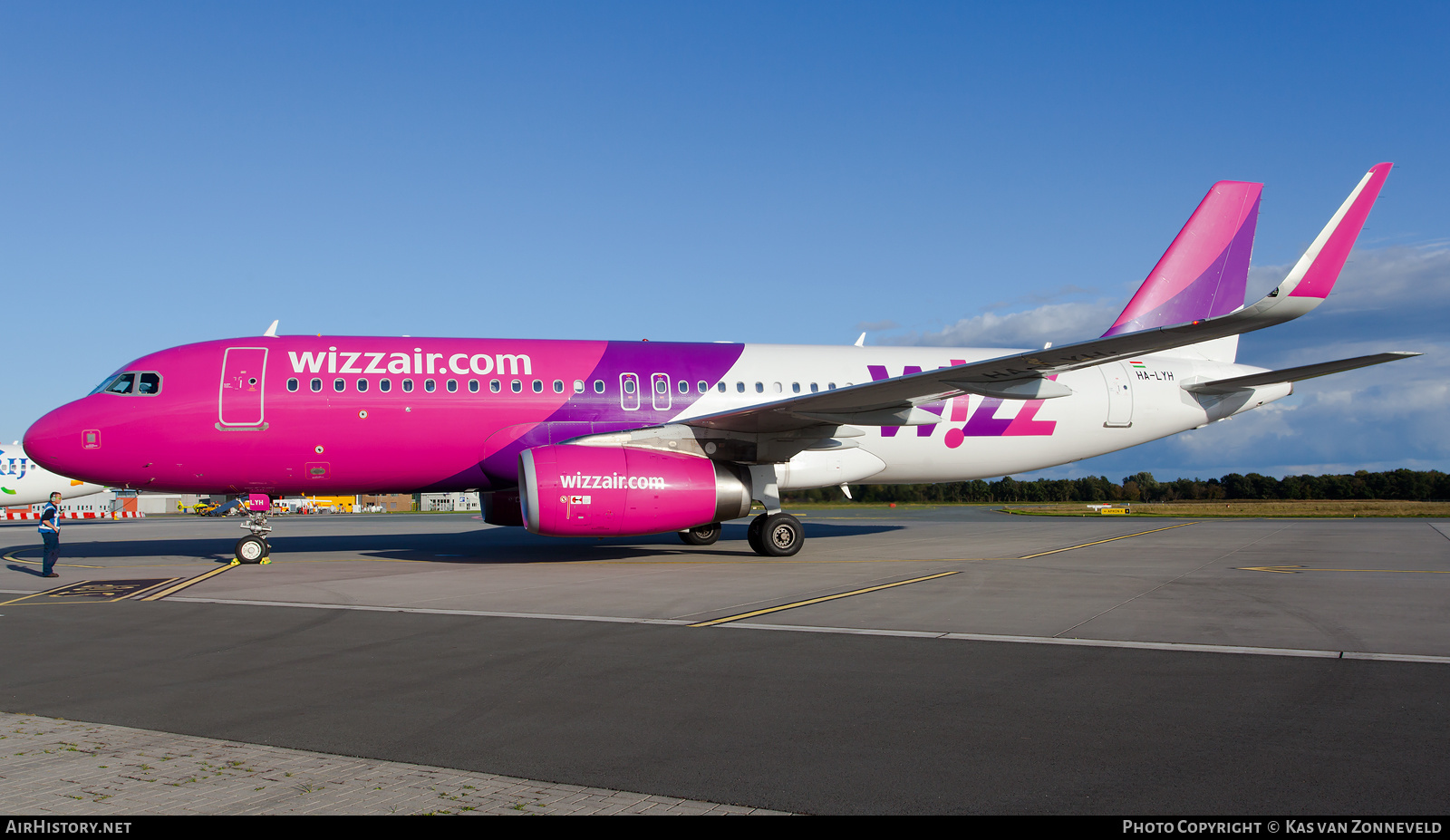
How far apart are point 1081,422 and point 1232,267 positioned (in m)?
5.38

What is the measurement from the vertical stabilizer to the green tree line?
4022cm

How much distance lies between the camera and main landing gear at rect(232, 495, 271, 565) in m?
16.0

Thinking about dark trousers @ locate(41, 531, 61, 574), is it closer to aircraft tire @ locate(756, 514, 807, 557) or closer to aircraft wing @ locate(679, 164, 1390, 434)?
aircraft wing @ locate(679, 164, 1390, 434)

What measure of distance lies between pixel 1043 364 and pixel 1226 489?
65.8 m

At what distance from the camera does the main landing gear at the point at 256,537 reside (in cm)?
1595

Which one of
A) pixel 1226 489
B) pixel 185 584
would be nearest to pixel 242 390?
pixel 185 584

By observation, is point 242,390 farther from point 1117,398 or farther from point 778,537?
point 1117,398

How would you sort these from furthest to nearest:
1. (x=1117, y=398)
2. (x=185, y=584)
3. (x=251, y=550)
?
(x=1117, y=398) → (x=251, y=550) → (x=185, y=584)

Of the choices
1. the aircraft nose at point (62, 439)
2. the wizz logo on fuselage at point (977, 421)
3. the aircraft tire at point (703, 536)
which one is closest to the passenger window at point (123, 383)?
the aircraft nose at point (62, 439)

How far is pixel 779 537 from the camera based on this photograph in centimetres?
1670

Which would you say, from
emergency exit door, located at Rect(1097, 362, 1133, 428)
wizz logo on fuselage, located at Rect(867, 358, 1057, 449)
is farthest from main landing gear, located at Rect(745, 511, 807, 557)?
emergency exit door, located at Rect(1097, 362, 1133, 428)

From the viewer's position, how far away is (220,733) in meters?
5.16

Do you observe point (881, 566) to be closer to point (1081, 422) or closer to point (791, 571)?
point (791, 571)
